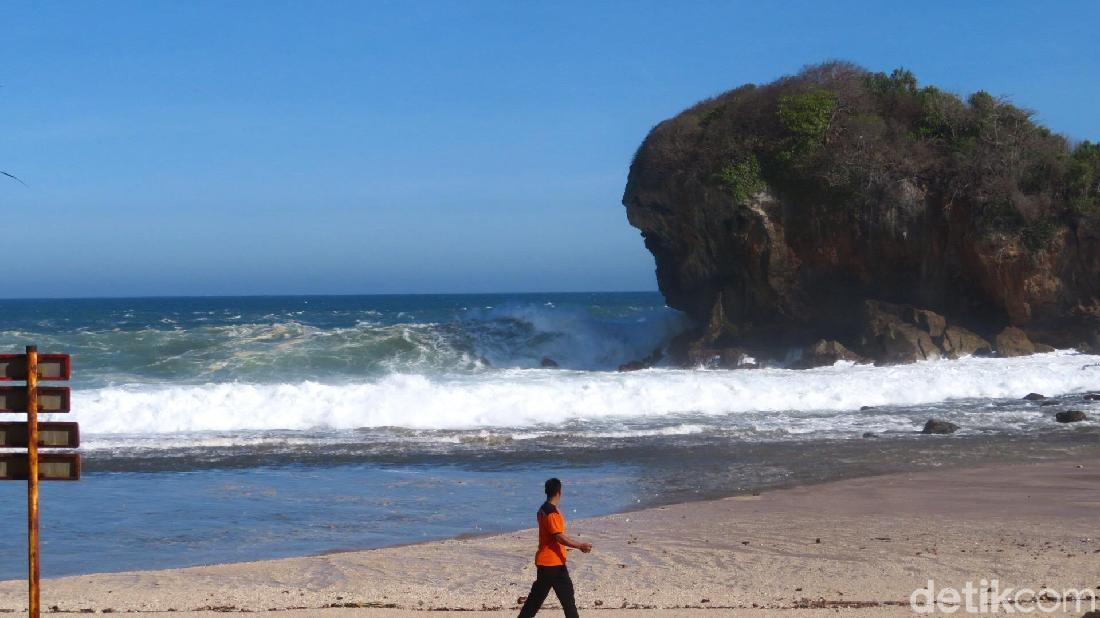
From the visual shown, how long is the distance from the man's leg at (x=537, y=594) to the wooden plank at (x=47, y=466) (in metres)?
2.77

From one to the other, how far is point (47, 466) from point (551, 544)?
294cm

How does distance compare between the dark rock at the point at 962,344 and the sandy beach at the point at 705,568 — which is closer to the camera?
the sandy beach at the point at 705,568

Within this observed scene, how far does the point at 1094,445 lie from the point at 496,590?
10.9 m

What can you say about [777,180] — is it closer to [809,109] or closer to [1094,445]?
[809,109]

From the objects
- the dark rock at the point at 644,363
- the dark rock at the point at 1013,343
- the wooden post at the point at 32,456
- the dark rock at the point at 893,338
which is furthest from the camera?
the dark rock at the point at 644,363

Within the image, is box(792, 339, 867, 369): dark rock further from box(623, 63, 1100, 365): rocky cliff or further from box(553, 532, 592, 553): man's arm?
box(553, 532, 592, 553): man's arm

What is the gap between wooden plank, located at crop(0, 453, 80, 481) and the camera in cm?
541


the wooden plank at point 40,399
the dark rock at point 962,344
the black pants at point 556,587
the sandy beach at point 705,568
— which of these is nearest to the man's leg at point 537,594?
the black pants at point 556,587

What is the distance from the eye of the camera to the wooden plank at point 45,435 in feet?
17.7

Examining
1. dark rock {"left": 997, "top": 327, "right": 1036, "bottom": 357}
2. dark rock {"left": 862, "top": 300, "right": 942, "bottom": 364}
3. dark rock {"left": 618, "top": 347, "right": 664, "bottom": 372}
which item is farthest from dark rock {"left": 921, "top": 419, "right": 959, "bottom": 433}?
dark rock {"left": 618, "top": 347, "right": 664, "bottom": 372}

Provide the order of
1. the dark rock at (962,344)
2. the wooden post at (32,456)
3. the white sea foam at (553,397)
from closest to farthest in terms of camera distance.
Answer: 1. the wooden post at (32,456)
2. the white sea foam at (553,397)
3. the dark rock at (962,344)

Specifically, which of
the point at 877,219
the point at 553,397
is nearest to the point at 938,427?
the point at 553,397

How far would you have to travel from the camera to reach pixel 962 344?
25.5 m

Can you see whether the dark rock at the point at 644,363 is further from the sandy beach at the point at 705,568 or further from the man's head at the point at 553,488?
the man's head at the point at 553,488
